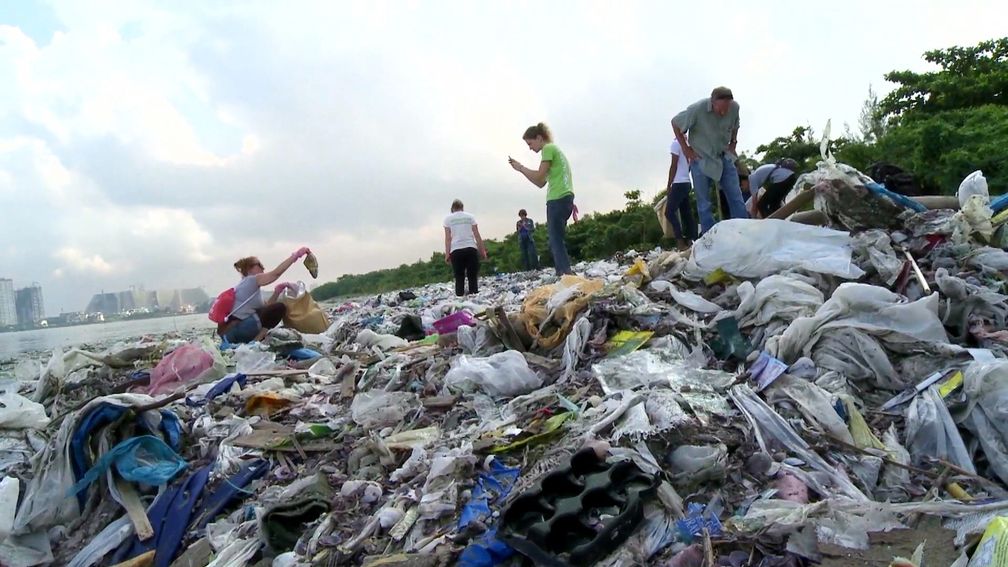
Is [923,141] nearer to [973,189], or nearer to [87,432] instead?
[973,189]

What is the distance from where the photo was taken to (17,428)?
363 centimetres

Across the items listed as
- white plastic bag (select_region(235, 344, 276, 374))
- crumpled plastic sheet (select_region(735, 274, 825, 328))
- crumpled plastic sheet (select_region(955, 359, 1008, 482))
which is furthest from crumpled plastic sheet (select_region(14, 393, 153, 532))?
crumpled plastic sheet (select_region(955, 359, 1008, 482))

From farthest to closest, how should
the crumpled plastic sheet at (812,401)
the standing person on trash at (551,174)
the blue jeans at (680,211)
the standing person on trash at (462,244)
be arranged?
the standing person on trash at (462,244) → the blue jeans at (680,211) → the standing person on trash at (551,174) → the crumpled plastic sheet at (812,401)

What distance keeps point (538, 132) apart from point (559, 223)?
87 cm

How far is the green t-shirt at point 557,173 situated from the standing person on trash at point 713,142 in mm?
1034

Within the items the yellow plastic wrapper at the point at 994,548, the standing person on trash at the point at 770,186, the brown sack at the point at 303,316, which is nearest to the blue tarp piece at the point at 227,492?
the yellow plastic wrapper at the point at 994,548

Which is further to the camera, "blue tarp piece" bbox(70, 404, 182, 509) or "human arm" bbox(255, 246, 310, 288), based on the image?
"human arm" bbox(255, 246, 310, 288)

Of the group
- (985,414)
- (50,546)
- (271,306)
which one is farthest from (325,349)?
(985,414)

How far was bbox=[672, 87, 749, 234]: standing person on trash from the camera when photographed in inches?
210

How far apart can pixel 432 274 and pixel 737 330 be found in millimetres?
26375

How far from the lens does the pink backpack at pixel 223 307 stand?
19.6 ft

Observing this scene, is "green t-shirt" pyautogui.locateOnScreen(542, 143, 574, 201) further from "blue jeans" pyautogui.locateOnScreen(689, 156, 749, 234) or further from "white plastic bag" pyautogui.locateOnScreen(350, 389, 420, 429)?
"white plastic bag" pyautogui.locateOnScreen(350, 389, 420, 429)

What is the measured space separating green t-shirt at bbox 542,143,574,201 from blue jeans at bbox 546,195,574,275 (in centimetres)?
6

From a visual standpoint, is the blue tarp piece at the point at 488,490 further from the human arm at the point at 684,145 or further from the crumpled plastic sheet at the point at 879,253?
the human arm at the point at 684,145
